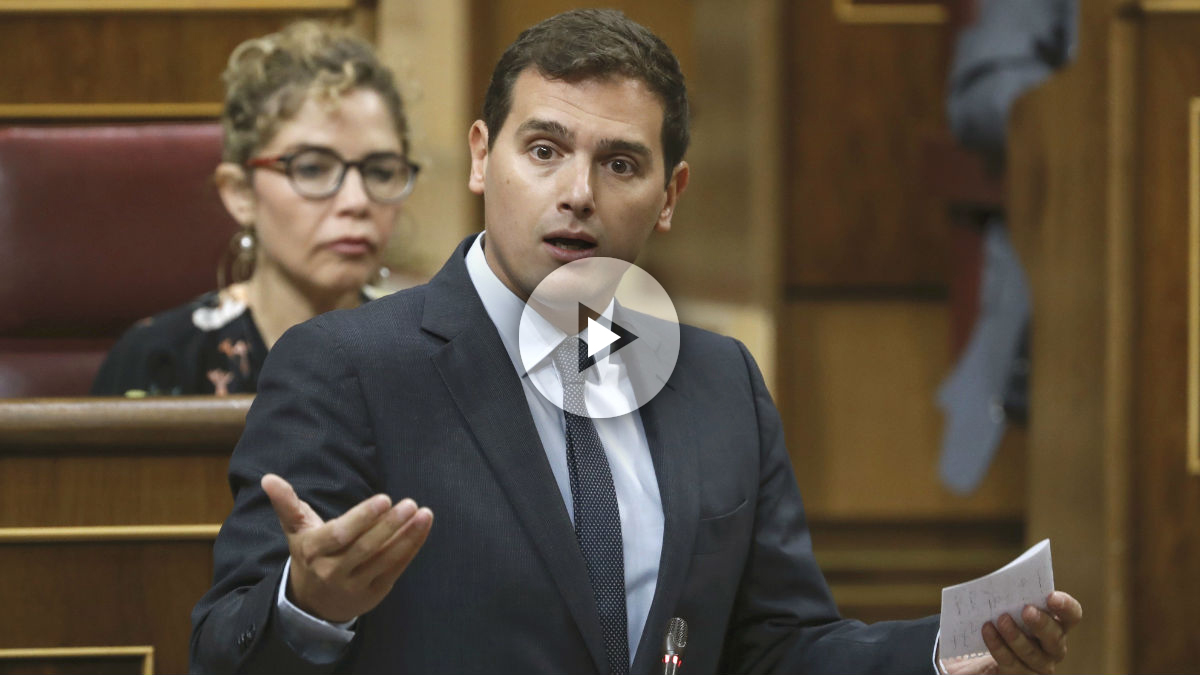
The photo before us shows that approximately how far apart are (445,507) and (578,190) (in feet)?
0.73

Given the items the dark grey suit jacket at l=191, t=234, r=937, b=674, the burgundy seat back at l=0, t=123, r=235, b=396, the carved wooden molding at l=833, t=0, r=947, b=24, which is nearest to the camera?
the dark grey suit jacket at l=191, t=234, r=937, b=674

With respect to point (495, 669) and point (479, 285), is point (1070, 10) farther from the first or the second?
point (495, 669)

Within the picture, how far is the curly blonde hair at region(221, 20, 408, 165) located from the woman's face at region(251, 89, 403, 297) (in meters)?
0.02

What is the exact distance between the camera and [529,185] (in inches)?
36.4

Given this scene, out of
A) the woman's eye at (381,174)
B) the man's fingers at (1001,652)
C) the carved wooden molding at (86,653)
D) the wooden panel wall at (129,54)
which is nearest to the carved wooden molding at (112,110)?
the wooden panel wall at (129,54)

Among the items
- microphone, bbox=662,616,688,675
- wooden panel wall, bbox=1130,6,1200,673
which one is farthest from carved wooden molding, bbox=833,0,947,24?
microphone, bbox=662,616,688,675

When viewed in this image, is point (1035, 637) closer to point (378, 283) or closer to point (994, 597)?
point (994, 597)

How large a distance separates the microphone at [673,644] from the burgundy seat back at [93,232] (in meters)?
1.33

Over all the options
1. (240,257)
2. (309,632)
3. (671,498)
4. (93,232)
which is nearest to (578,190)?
(671,498)

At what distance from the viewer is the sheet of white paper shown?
883 millimetres

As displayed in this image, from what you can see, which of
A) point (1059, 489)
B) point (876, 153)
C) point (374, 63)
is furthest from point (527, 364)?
point (876, 153)

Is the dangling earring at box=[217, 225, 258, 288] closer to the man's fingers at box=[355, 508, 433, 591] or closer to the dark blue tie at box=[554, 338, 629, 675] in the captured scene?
the dark blue tie at box=[554, 338, 629, 675]

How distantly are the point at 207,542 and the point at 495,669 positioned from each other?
1.33ft

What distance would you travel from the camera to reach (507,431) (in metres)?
0.92
